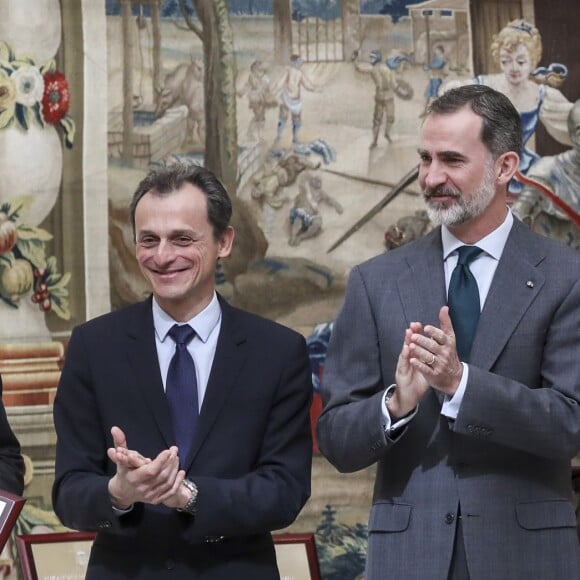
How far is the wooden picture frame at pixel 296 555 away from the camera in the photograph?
571cm

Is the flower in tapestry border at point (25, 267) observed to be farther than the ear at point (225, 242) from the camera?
Yes

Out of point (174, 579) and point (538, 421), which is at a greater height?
point (538, 421)

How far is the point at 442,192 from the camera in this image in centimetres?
361

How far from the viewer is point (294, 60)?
621cm

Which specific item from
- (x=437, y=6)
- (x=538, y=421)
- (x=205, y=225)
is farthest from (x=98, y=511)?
(x=437, y=6)

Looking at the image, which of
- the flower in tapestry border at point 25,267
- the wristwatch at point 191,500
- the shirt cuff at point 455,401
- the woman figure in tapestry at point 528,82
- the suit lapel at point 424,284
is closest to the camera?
the wristwatch at point 191,500

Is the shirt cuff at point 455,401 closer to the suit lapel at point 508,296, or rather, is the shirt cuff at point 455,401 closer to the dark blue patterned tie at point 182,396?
the suit lapel at point 508,296

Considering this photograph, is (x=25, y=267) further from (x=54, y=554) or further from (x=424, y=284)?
(x=424, y=284)

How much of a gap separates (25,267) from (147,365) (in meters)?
2.83

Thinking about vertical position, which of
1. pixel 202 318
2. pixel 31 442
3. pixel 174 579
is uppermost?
pixel 202 318

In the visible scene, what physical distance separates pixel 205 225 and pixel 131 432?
612mm

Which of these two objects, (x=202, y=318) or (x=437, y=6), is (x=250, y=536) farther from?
(x=437, y=6)

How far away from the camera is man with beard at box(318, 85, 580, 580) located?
3375 mm

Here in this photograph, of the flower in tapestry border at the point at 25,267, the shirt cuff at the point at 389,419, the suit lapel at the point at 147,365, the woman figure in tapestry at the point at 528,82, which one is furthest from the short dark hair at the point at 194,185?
the woman figure in tapestry at the point at 528,82
